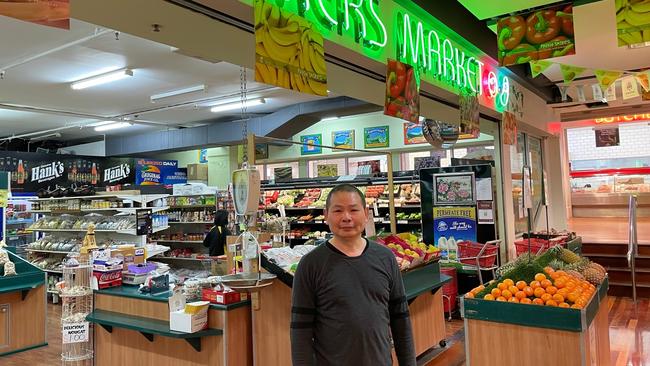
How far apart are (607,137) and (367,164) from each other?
33.4 ft

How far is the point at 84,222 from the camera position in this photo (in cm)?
976

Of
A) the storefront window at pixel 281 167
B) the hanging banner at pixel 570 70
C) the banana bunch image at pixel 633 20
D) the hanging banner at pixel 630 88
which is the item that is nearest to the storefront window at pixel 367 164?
the storefront window at pixel 281 167

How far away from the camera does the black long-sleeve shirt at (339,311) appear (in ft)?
6.76

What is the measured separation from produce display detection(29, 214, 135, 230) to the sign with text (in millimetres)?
4894

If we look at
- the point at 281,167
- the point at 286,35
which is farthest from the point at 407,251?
the point at 281,167

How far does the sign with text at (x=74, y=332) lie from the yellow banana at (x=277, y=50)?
123 inches

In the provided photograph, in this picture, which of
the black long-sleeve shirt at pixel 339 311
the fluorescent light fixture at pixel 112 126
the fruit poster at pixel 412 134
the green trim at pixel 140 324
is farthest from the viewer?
the fluorescent light fixture at pixel 112 126

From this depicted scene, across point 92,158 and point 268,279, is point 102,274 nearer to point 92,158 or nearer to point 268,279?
point 268,279

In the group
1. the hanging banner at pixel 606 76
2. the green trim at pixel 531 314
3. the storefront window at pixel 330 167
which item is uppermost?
the hanging banner at pixel 606 76

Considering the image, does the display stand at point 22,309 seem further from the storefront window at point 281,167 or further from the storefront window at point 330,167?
the storefront window at point 330,167

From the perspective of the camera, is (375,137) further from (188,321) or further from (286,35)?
(286,35)

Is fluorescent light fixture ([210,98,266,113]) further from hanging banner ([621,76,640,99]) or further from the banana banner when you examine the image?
the banana banner

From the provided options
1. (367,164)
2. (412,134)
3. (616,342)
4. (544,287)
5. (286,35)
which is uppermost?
(412,134)

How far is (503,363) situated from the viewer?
3201 mm
